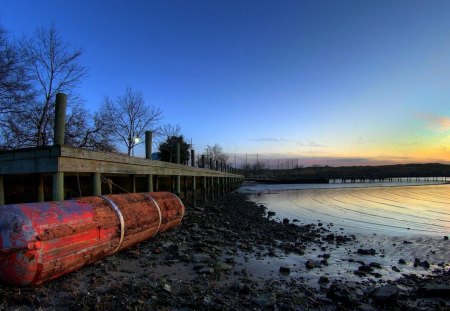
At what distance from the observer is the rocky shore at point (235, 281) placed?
462cm

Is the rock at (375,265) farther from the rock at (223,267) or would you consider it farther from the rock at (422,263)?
the rock at (223,267)

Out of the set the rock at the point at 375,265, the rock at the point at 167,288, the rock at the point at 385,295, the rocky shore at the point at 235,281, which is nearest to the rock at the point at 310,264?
Answer: the rocky shore at the point at 235,281

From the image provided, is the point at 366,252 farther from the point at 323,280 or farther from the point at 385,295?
the point at 385,295

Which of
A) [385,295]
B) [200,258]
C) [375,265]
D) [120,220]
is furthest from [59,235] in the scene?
[375,265]

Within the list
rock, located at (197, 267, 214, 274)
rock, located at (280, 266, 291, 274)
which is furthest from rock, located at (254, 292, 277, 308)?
rock, located at (280, 266, 291, 274)

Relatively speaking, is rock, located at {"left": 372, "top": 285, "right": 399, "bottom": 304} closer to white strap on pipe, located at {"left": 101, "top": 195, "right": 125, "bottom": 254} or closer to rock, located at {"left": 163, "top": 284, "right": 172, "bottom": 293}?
rock, located at {"left": 163, "top": 284, "right": 172, "bottom": 293}

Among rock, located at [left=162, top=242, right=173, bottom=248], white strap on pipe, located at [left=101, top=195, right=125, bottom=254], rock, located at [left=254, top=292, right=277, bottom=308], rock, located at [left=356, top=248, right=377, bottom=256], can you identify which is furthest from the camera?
rock, located at [left=356, top=248, right=377, bottom=256]

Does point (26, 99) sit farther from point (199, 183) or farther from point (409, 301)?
point (409, 301)

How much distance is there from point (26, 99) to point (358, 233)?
20.3 metres

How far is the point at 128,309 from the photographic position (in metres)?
4.30

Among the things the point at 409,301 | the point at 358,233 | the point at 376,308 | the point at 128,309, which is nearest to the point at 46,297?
the point at 128,309

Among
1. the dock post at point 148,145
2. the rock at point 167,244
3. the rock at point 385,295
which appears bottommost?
the rock at point 385,295

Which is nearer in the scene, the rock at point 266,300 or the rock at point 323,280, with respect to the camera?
the rock at point 266,300

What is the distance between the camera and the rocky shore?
4.62 meters
